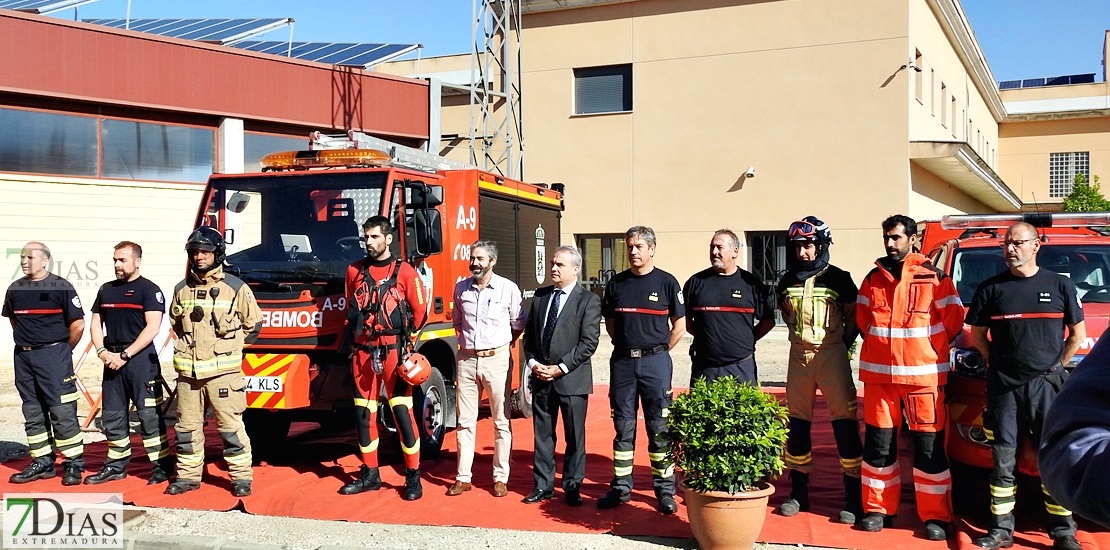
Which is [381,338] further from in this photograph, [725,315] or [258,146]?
[258,146]

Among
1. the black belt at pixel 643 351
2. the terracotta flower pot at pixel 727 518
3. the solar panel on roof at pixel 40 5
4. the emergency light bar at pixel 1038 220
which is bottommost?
the terracotta flower pot at pixel 727 518

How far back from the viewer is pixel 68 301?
25.1 feet

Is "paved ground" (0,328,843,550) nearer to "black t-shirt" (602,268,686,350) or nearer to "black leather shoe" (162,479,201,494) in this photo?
"black leather shoe" (162,479,201,494)

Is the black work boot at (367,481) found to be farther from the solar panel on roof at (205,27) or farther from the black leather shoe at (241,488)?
the solar panel on roof at (205,27)

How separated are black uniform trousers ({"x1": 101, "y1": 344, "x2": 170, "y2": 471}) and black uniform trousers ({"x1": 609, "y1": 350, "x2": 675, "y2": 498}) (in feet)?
11.9

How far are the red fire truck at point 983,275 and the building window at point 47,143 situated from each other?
1481 centimetres

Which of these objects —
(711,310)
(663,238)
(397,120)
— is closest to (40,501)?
(711,310)

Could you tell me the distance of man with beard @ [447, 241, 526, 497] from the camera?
7.16 meters

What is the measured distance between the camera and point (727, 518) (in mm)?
5426

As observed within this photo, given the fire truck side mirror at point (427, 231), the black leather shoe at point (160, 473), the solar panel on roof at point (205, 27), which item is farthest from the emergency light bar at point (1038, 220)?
the solar panel on roof at point (205, 27)

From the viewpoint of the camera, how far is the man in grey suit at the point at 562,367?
6.79 metres

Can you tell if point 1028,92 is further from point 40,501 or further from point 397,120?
point 40,501

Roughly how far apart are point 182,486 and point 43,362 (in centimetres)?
162

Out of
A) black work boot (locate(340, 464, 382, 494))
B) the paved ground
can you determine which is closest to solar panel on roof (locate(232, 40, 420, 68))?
black work boot (locate(340, 464, 382, 494))
